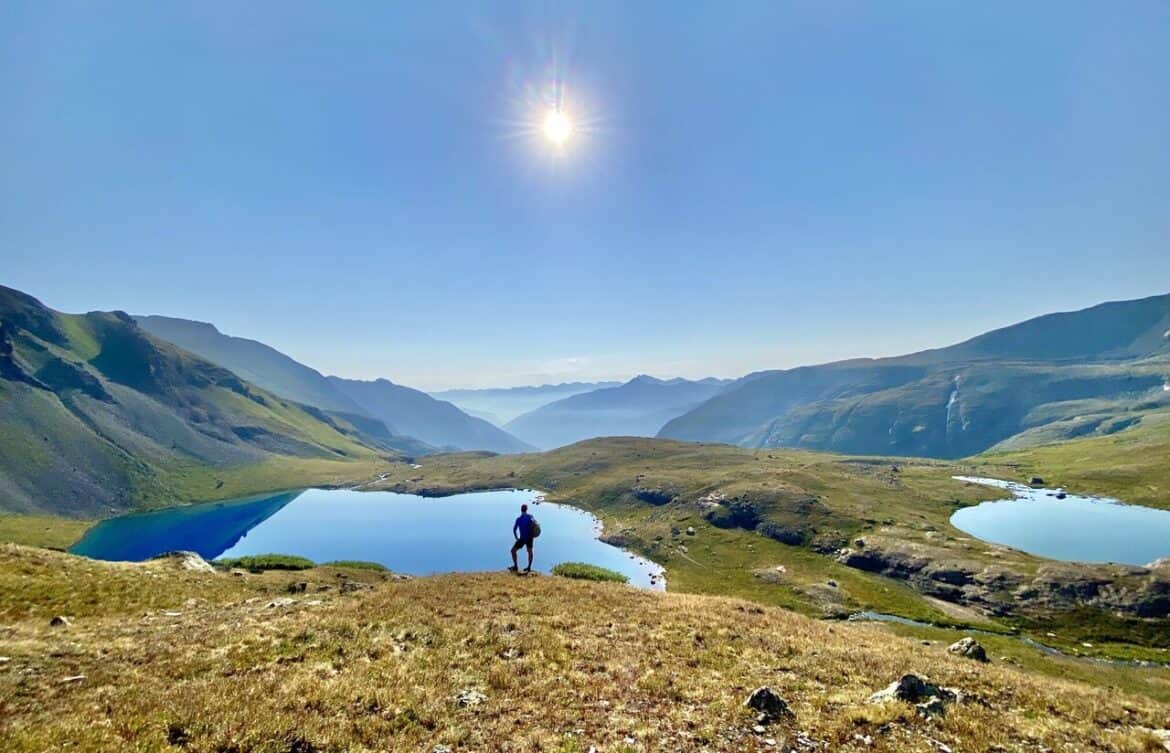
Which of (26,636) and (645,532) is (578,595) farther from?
(645,532)

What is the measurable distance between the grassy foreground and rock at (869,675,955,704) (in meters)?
0.65

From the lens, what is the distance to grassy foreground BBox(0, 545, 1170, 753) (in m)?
13.0

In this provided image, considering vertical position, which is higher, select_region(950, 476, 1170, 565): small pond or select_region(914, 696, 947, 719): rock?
select_region(914, 696, 947, 719): rock

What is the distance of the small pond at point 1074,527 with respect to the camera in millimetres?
129750

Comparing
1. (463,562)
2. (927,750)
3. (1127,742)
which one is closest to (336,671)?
(927,750)

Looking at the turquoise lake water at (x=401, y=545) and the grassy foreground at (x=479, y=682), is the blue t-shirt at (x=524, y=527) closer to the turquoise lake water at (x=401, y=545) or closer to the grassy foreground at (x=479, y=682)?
the grassy foreground at (x=479, y=682)

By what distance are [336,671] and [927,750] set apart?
18.6 m

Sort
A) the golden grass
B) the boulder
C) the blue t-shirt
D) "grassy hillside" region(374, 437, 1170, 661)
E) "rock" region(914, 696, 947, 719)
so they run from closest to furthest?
"rock" region(914, 696, 947, 719) → the blue t-shirt → "grassy hillside" region(374, 437, 1170, 661) → the boulder → the golden grass

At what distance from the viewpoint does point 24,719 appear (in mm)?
12766

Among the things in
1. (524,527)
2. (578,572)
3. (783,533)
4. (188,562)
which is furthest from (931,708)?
(783,533)

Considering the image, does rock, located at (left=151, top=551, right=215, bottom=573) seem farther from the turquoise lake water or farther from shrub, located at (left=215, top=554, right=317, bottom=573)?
the turquoise lake water

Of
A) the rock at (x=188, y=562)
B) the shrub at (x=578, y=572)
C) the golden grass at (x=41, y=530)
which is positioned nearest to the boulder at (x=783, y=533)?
the shrub at (x=578, y=572)

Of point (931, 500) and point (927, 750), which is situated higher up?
point (927, 750)

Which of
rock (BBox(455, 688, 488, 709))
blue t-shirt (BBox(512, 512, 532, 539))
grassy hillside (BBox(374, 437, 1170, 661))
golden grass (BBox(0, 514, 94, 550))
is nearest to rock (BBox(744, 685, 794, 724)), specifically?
rock (BBox(455, 688, 488, 709))
